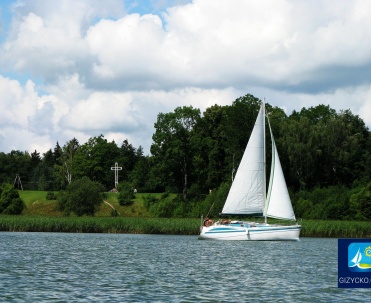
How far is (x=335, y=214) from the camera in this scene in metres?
81.9

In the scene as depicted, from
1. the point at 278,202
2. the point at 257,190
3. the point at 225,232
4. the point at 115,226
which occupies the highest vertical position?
the point at 257,190

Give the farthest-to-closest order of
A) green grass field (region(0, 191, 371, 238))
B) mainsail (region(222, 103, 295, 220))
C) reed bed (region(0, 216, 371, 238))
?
reed bed (region(0, 216, 371, 238)) < green grass field (region(0, 191, 371, 238)) < mainsail (region(222, 103, 295, 220))

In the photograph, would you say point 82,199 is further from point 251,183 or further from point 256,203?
point 256,203

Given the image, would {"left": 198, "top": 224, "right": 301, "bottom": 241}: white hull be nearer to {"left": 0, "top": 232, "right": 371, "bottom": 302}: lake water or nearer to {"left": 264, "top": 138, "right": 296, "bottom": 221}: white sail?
{"left": 264, "top": 138, "right": 296, "bottom": 221}: white sail

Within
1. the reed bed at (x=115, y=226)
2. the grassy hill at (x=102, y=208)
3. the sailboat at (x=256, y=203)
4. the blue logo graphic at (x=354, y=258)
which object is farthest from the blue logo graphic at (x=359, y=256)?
the grassy hill at (x=102, y=208)

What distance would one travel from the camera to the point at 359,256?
70.4ft

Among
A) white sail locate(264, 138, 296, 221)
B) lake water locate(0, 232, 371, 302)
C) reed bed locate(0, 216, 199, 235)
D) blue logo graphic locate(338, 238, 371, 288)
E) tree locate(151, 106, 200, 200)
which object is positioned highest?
tree locate(151, 106, 200, 200)

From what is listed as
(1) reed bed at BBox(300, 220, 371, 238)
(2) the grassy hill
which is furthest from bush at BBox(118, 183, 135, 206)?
(1) reed bed at BBox(300, 220, 371, 238)

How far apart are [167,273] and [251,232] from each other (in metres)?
30.5

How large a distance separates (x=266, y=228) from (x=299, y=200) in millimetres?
25686

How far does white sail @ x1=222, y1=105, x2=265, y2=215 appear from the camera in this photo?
63094 millimetres

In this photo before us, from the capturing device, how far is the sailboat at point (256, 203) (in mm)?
62406

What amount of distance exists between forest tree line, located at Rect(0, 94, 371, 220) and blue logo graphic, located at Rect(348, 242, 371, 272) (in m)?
60.5

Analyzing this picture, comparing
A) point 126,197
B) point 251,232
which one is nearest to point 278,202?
point 251,232
